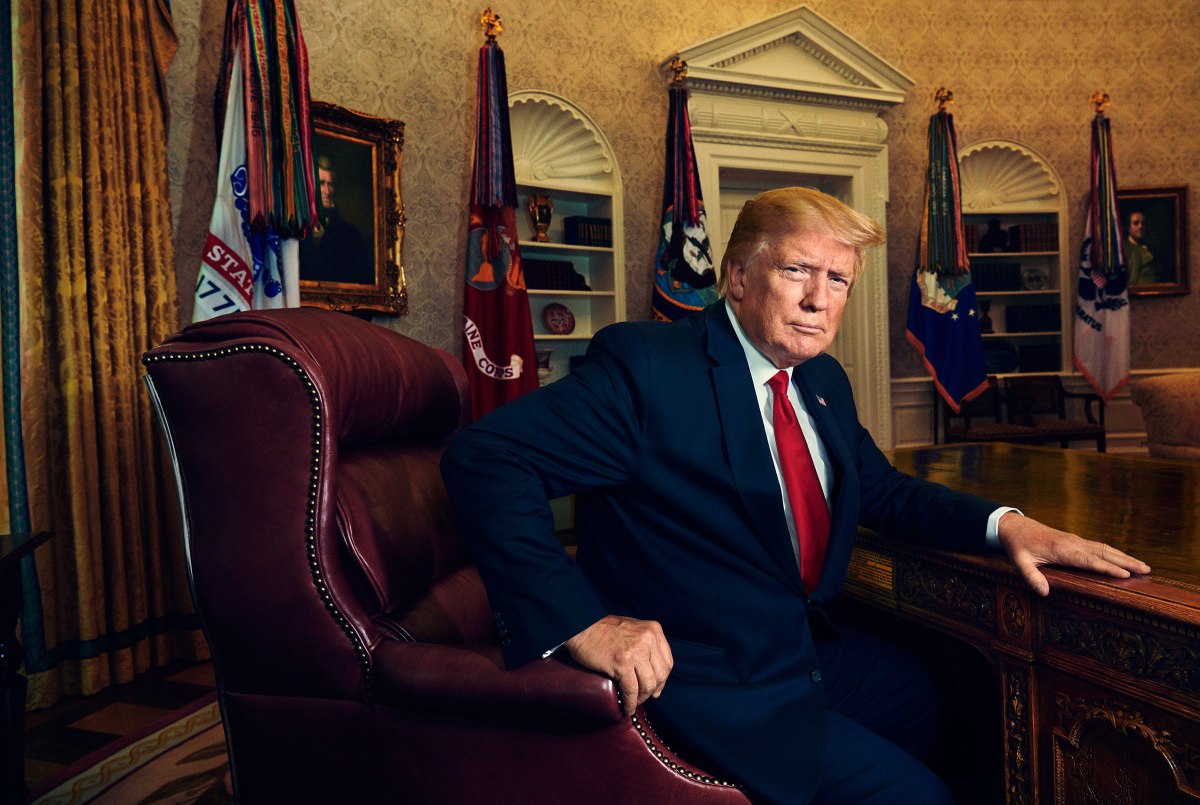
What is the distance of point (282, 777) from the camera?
120cm

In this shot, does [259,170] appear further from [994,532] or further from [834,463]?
[994,532]

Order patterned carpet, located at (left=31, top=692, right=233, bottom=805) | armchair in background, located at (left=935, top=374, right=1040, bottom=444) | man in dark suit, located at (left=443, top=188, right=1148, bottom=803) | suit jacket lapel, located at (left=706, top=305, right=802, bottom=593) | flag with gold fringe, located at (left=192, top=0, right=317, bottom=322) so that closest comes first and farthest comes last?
man in dark suit, located at (left=443, top=188, right=1148, bottom=803) < suit jacket lapel, located at (left=706, top=305, right=802, bottom=593) < patterned carpet, located at (left=31, top=692, right=233, bottom=805) < flag with gold fringe, located at (left=192, top=0, right=317, bottom=322) < armchair in background, located at (left=935, top=374, right=1040, bottom=444)

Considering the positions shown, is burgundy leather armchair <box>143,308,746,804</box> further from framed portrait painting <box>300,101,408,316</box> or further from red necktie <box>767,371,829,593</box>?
framed portrait painting <box>300,101,408,316</box>

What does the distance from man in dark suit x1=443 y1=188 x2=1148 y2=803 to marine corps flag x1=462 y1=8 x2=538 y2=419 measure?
321 cm

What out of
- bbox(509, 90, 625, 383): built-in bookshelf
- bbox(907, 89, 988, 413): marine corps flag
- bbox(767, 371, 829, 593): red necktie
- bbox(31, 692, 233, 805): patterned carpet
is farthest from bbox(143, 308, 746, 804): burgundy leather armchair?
bbox(907, 89, 988, 413): marine corps flag

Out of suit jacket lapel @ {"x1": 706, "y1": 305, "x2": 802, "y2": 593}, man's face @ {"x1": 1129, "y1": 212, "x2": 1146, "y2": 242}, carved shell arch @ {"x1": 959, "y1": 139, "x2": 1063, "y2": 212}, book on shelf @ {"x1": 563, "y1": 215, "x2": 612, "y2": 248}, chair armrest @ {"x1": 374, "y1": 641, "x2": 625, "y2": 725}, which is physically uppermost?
carved shell arch @ {"x1": 959, "y1": 139, "x2": 1063, "y2": 212}

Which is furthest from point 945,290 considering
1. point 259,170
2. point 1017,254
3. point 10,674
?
point 10,674

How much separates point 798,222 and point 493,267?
3414 millimetres

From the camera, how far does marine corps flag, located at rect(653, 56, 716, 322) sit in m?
5.26

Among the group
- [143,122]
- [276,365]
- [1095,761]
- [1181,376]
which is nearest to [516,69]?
[143,122]

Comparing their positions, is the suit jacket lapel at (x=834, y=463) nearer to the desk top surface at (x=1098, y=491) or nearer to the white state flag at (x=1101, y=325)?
the desk top surface at (x=1098, y=491)

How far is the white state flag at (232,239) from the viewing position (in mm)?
3215

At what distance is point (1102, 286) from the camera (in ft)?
20.7

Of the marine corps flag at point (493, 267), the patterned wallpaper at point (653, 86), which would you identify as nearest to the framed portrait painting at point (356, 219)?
the patterned wallpaper at point (653, 86)
